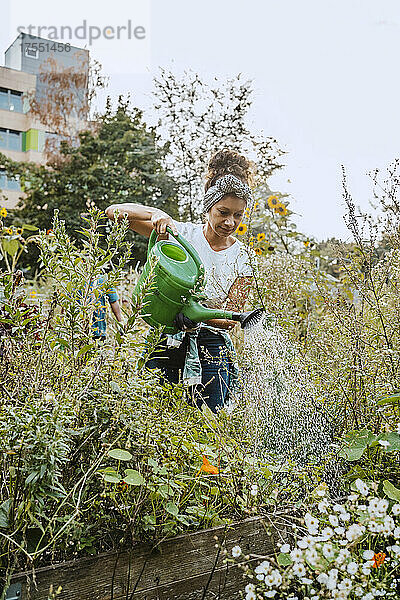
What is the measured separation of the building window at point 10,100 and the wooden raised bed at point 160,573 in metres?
25.7

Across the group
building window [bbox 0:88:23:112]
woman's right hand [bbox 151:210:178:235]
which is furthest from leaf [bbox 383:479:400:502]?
building window [bbox 0:88:23:112]

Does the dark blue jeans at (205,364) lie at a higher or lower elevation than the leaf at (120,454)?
lower

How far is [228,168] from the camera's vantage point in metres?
2.55

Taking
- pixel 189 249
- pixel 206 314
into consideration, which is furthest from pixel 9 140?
pixel 206 314

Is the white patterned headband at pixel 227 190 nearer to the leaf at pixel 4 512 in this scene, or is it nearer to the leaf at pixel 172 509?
the leaf at pixel 172 509

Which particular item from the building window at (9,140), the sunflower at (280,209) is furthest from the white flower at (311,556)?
the building window at (9,140)

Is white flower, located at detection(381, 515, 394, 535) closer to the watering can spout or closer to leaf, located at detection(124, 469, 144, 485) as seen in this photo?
leaf, located at detection(124, 469, 144, 485)

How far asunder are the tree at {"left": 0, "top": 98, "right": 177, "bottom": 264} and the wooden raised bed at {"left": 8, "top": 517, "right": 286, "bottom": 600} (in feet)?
31.3

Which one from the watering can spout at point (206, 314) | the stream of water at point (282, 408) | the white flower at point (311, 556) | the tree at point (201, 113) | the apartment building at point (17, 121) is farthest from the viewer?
the apartment building at point (17, 121)

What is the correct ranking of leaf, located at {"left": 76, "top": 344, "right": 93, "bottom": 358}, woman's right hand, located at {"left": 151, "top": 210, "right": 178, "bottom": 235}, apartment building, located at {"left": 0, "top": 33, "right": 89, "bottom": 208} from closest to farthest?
leaf, located at {"left": 76, "top": 344, "right": 93, "bottom": 358} → woman's right hand, located at {"left": 151, "top": 210, "right": 178, "bottom": 235} → apartment building, located at {"left": 0, "top": 33, "right": 89, "bottom": 208}

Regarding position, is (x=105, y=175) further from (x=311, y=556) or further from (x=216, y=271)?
(x=311, y=556)

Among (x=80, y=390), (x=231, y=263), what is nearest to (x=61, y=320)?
(x=80, y=390)

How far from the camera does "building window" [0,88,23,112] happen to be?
2425 centimetres

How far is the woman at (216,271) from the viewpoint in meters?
2.40
